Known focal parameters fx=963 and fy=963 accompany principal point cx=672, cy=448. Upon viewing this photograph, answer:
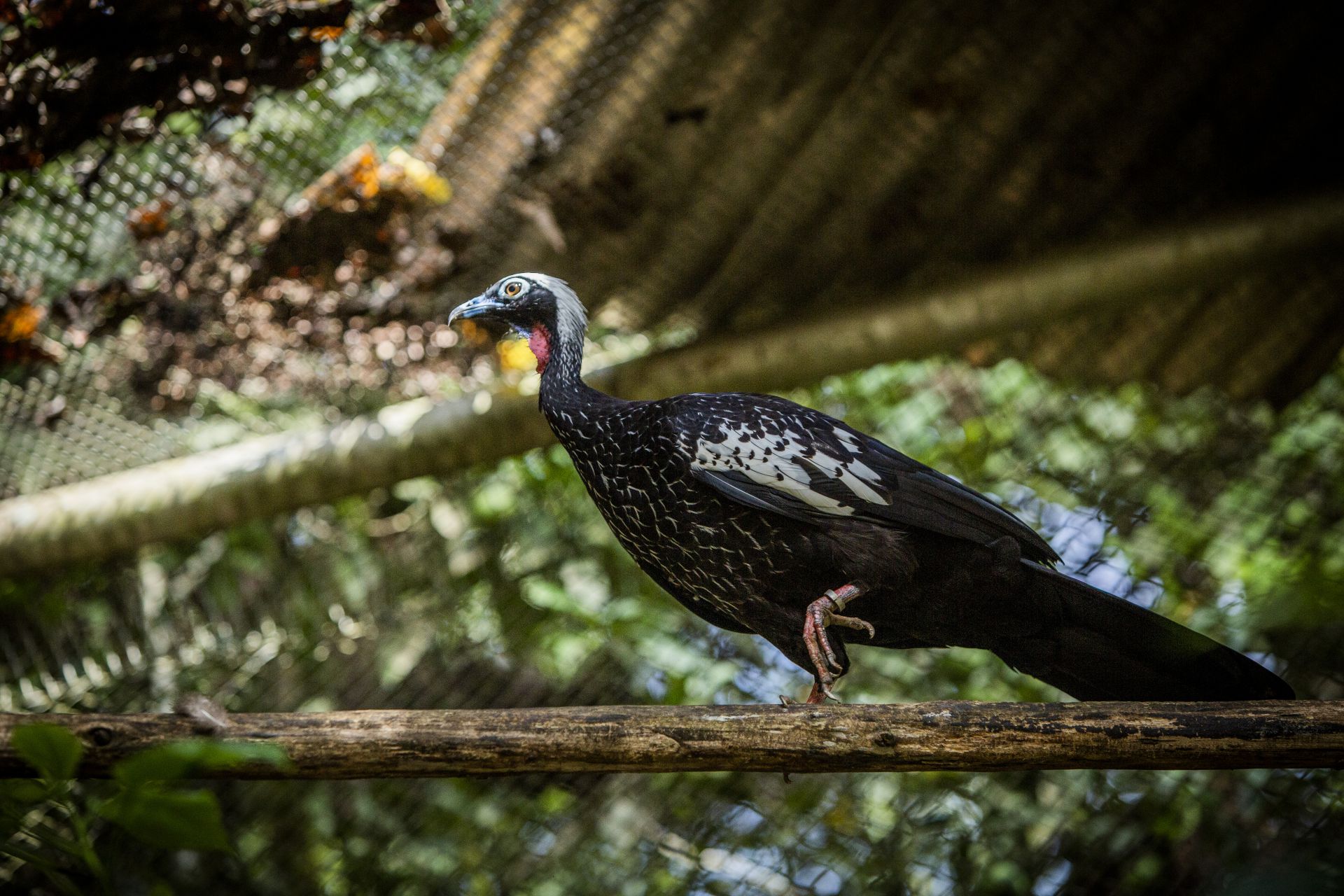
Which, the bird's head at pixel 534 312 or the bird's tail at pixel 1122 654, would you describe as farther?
the bird's head at pixel 534 312

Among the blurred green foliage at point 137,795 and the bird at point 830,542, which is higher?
the bird at point 830,542

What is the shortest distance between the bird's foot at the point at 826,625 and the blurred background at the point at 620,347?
0.67 meters

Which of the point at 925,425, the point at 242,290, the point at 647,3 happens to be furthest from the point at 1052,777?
the point at 242,290

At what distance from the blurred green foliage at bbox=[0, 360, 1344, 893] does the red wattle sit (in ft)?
4.18

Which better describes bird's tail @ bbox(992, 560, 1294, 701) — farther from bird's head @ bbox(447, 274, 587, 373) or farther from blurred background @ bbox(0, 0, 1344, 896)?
bird's head @ bbox(447, 274, 587, 373)

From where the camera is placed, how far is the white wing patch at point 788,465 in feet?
5.00

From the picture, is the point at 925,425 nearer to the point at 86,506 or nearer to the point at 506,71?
the point at 506,71

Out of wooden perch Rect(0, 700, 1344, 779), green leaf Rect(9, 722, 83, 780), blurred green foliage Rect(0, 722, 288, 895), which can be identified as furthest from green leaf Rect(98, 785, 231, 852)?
wooden perch Rect(0, 700, 1344, 779)

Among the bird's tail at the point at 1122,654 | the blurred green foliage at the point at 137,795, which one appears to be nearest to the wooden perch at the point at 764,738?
the bird's tail at the point at 1122,654

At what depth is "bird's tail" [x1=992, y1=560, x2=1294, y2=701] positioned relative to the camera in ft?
4.80

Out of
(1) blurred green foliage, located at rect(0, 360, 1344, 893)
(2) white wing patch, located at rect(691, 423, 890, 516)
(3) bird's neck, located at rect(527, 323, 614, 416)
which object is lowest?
(1) blurred green foliage, located at rect(0, 360, 1344, 893)

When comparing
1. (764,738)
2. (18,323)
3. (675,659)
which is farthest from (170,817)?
(675,659)

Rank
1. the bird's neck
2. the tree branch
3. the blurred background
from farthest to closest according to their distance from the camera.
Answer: the tree branch, the blurred background, the bird's neck

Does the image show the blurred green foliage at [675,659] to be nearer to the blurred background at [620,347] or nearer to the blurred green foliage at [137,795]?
the blurred background at [620,347]
